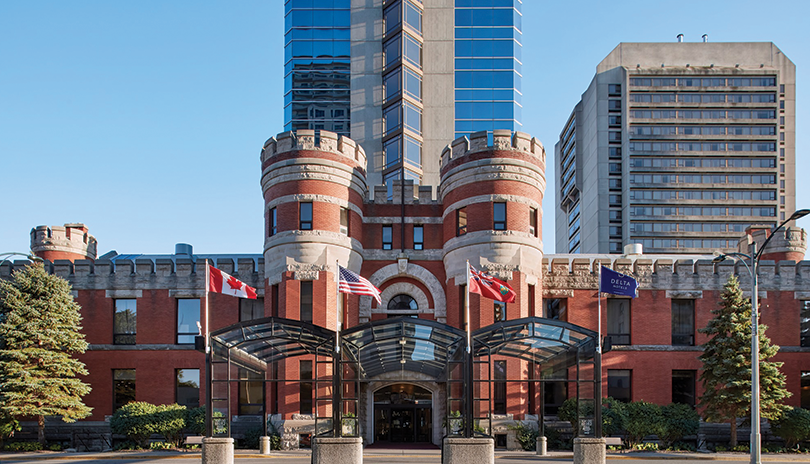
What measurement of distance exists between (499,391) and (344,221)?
1137 centimetres

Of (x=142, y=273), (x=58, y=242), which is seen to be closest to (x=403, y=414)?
(x=142, y=273)

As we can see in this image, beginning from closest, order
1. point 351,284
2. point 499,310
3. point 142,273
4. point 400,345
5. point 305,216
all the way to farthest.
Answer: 1. point 351,284
2. point 400,345
3. point 499,310
4. point 305,216
5. point 142,273

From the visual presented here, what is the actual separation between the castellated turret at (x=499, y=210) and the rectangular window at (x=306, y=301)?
7242 millimetres

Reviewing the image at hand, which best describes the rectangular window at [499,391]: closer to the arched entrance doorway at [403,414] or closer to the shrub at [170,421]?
→ the arched entrance doorway at [403,414]

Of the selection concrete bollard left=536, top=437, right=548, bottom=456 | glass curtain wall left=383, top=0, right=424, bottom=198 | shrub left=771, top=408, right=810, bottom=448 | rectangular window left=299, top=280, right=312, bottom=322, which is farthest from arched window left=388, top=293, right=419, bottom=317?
glass curtain wall left=383, top=0, right=424, bottom=198

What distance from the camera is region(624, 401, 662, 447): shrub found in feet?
109

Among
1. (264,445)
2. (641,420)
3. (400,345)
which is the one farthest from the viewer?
(641,420)

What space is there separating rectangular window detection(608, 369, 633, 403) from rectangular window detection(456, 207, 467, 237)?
34.9 ft

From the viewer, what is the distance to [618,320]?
1516 inches

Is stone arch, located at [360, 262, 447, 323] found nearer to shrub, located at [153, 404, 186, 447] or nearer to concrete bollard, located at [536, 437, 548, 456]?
concrete bollard, located at [536, 437, 548, 456]

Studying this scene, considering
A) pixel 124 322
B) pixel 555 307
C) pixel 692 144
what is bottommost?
pixel 124 322

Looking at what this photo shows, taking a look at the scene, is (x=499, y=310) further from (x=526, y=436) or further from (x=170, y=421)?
(x=170, y=421)

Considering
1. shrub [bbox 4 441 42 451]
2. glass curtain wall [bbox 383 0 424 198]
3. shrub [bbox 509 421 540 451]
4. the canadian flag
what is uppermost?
glass curtain wall [bbox 383 0 424 198]

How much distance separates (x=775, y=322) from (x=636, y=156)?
68.7 metres
